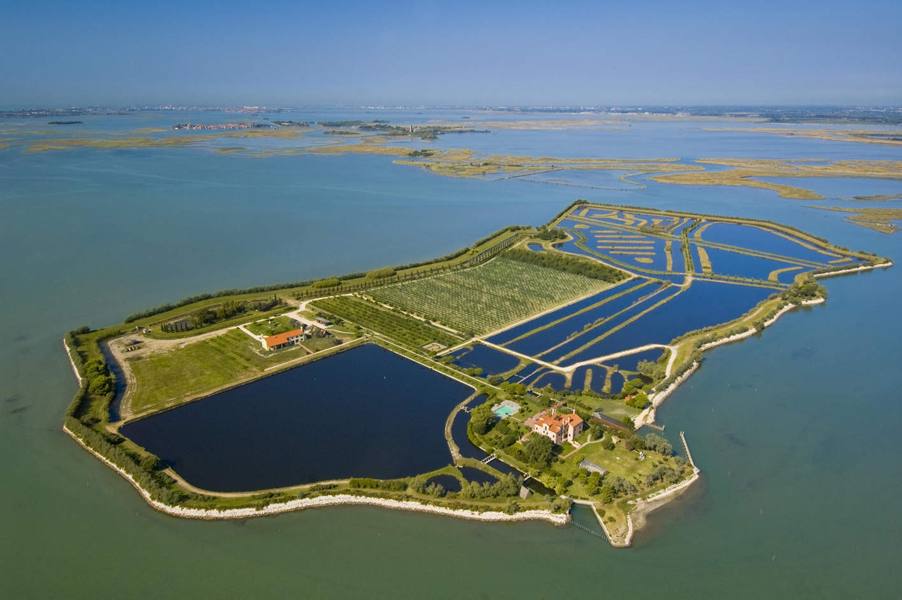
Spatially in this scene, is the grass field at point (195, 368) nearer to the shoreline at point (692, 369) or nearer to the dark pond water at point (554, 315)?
the dark pond water at point (554, 315)

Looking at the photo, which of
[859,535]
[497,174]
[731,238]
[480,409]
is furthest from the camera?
[497,174]

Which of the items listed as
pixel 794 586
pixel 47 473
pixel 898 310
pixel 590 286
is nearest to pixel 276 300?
A: pixel 47 473

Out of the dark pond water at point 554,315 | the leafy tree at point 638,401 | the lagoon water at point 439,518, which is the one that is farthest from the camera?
the dark pond water at point 554,315

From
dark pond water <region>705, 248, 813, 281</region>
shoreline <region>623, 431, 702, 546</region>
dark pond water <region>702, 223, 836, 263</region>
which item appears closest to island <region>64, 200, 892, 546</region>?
shoreline <region>623, 431, 702, 546</region>

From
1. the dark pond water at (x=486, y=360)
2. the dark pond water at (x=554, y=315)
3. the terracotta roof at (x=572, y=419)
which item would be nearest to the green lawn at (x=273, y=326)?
the dark pond water at (x=486, y=360)

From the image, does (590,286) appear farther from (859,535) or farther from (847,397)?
(859,535)

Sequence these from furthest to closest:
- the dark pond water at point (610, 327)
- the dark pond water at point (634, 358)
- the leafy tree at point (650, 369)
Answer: the dark pond water at point (610, 327) < the dark pond water at point (634, 358) < the leafy tree at point (650, 369)
